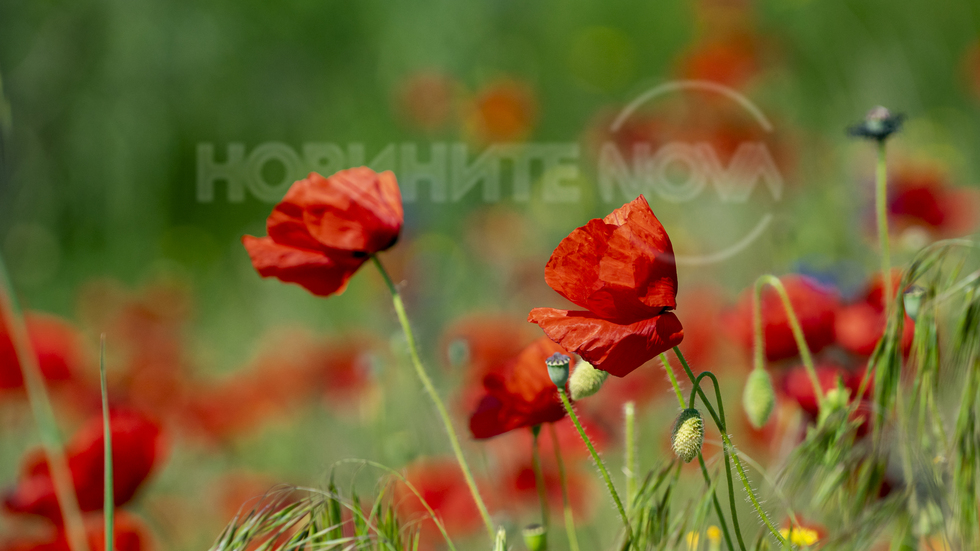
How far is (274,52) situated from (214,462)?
1.45 metres

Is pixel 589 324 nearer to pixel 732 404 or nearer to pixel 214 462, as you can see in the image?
pixel 732 404

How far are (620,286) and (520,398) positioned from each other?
11 centimetres

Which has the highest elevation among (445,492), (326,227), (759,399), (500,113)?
(500,113)

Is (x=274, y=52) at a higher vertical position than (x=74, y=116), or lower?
higher

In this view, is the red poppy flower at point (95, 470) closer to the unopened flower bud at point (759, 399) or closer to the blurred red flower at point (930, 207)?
the unopened flower bud at point (759, 399)

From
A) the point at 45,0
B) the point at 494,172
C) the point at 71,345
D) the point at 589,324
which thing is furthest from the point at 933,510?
the point at 45,0

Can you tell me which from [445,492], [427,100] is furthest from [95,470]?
[427,100]

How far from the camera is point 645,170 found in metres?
1.91

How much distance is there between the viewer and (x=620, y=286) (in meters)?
0.39

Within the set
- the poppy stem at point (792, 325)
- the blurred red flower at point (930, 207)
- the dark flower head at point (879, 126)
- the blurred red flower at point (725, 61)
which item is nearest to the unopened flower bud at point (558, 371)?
the poppy stem at point (792, 325)

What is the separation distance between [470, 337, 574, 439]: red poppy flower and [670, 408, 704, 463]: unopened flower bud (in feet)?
0.36

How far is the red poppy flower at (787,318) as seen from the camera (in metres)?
0.63

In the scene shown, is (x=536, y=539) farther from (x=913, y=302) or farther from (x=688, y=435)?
(x=913, y=302)

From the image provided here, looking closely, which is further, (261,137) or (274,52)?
(274,52)
